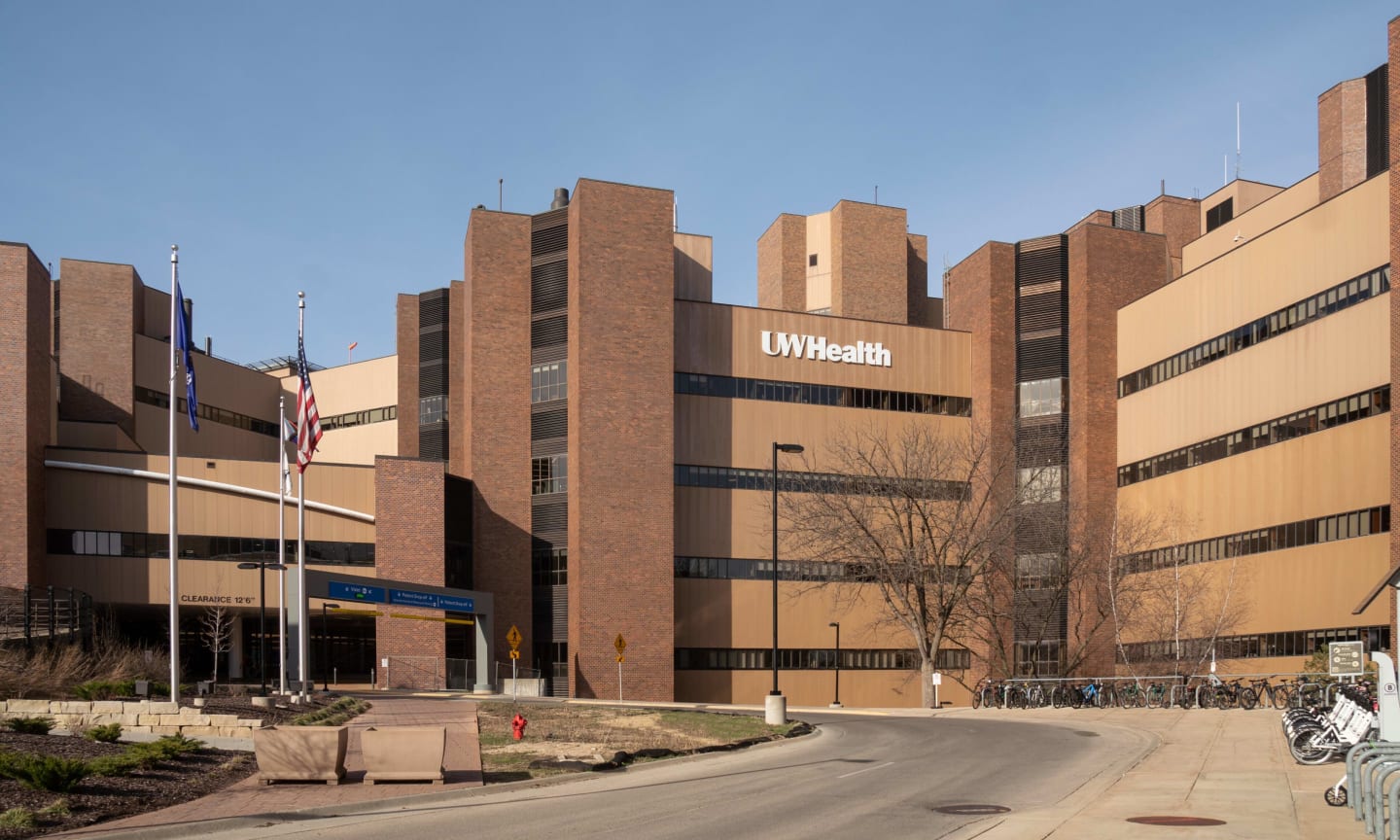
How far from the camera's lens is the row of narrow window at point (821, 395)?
2689 inches

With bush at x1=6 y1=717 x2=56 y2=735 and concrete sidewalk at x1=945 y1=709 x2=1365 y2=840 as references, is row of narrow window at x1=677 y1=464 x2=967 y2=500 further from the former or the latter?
bush at x1=6 y1=717 x2=56 y2=735

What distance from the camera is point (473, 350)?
67875mm

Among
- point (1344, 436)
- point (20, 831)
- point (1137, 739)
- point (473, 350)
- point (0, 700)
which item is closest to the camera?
point (20, 831)

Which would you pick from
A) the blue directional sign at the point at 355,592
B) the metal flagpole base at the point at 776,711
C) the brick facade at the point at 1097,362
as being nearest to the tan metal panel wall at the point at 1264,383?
the brick facade at the point at 1097,362

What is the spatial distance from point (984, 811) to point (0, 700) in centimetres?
1970

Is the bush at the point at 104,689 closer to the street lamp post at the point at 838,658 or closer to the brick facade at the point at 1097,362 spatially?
the street lamp post at the point at 838,658

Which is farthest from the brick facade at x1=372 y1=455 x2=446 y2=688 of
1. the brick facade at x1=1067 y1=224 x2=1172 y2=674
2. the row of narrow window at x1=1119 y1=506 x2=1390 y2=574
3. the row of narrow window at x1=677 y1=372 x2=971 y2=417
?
the row of narrow window at x1=1119 y1=506 x2=1390 y2=574

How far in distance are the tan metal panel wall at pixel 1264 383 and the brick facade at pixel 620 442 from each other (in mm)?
24051

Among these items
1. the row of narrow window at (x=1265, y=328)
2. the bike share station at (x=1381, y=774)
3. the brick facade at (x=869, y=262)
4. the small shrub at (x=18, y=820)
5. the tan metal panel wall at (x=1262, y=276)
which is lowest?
the small shrub at (x=18, y=820)

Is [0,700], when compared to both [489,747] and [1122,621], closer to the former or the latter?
[489,747]

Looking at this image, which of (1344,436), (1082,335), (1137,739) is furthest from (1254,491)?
(1137,739)

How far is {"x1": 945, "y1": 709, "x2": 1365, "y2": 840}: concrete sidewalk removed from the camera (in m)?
15.0

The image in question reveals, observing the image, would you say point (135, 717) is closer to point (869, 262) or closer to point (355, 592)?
point (355, 592)

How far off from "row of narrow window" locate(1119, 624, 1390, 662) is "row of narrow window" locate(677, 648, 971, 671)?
10.8 meters
